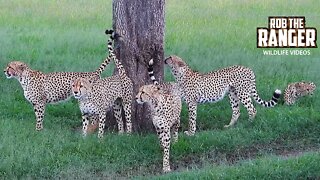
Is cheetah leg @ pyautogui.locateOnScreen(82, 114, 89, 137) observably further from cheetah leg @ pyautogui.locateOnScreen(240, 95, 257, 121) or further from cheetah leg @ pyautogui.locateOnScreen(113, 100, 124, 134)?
cheetah leg @ pyautogui.locateOnScreen(240, 95, 257, 121)

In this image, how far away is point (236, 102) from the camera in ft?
31.1

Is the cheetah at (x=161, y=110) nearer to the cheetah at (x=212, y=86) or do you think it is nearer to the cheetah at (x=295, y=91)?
the cheetah at (x=212, y=86)

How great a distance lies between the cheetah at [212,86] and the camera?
9.00 meters

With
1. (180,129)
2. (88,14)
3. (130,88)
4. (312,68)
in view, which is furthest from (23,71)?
(88,14)

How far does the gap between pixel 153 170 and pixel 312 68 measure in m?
5.13

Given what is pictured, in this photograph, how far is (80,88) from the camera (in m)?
8.24

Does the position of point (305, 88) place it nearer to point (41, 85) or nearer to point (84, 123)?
point (84, 123)

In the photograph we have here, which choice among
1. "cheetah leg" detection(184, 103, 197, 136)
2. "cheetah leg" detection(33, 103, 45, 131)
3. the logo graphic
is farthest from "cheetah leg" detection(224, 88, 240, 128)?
the logo graphic

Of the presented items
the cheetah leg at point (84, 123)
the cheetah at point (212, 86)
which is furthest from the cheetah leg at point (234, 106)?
the cheetah leg at point (84, 123)

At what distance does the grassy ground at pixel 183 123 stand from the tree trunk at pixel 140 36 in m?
0.80

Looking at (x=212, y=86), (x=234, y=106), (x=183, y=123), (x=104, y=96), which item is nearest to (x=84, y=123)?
(x=104, y=96)

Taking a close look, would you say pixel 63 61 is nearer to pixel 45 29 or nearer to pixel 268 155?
pixel 45 29

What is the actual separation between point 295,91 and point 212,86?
59.1 inches

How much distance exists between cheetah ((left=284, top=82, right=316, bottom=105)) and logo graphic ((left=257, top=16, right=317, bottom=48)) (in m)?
2.78
